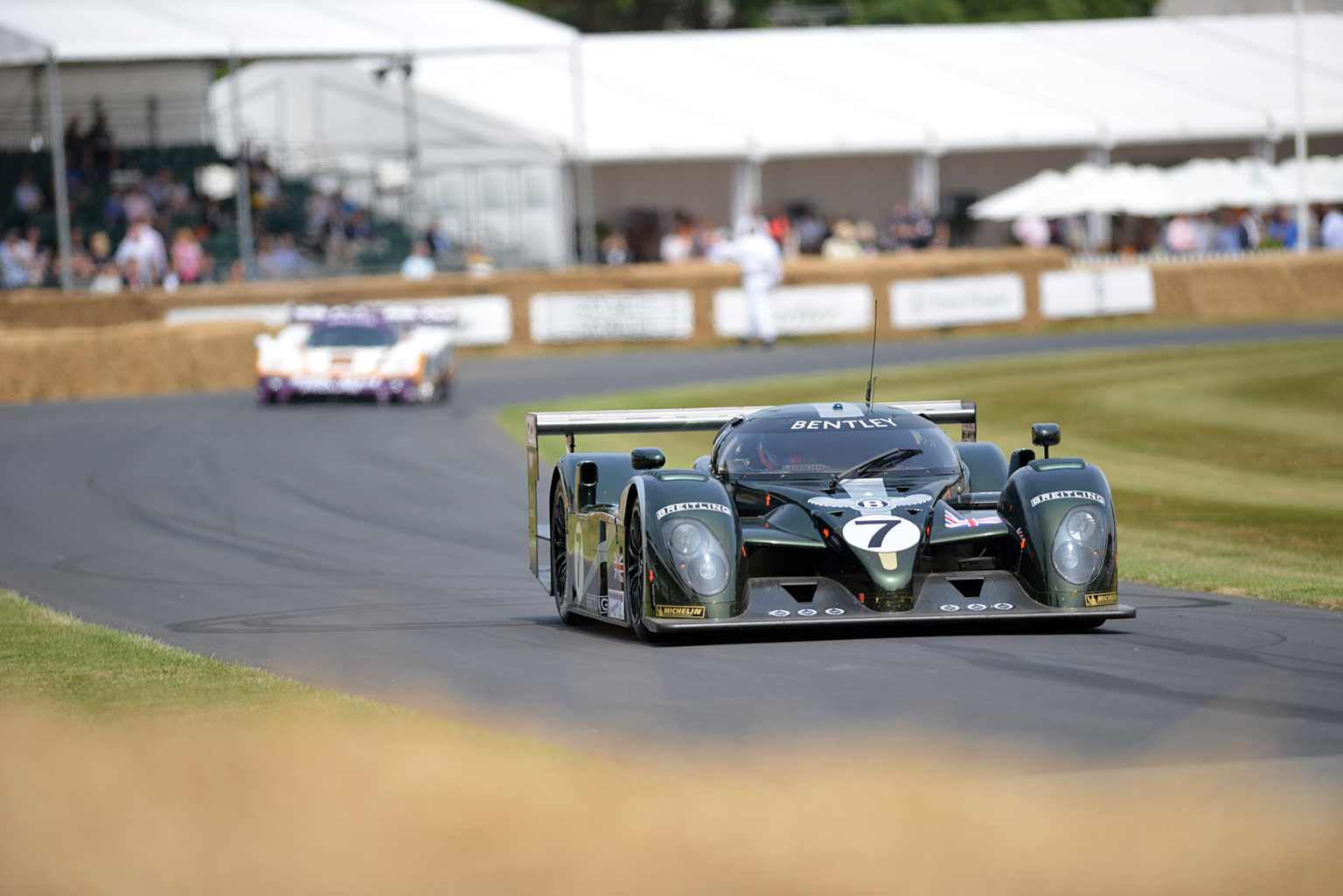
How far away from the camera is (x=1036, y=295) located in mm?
37281

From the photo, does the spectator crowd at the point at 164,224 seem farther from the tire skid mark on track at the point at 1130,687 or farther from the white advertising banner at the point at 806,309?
the tire skid mark on track at the point at 1130,687

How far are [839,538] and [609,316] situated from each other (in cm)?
2594

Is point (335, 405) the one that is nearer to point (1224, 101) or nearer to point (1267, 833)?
point (1267, 833)

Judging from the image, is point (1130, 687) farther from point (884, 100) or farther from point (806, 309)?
point (884, 100)

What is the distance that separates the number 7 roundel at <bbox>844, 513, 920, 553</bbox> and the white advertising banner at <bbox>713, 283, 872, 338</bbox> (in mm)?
26207

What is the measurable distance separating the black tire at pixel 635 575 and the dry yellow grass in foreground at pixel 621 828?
2.69m

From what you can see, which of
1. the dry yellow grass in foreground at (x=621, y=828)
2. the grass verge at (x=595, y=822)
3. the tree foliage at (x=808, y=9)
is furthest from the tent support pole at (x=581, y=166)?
the dry yellow grass in foreground at (x=621, y=828)

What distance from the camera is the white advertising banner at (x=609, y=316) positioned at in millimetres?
34469

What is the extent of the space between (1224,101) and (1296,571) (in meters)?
36.0

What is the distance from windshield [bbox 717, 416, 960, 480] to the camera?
32.9 ft

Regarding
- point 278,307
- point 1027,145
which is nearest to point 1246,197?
point 1027,145

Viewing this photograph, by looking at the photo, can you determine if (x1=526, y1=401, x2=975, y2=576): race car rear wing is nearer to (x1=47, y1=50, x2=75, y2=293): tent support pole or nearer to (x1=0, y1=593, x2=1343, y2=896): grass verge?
(x1=0, y1=593, x2=1343, y2=896): grass verge

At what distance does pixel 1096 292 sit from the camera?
37.6 meters

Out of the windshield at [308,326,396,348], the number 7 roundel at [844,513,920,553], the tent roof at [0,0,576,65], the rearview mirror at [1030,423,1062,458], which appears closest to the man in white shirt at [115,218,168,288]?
the tent roof at [0,0,576,65]
